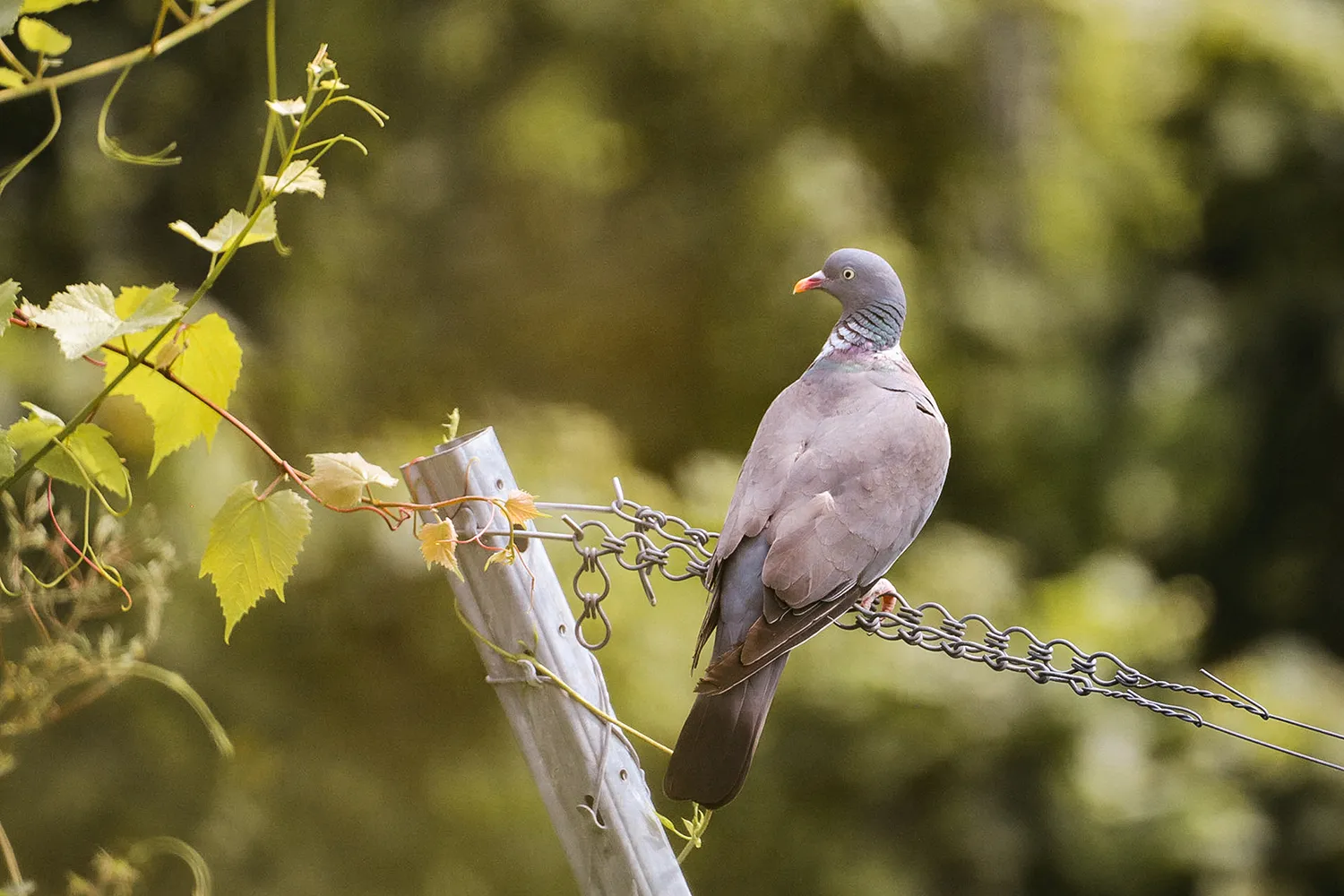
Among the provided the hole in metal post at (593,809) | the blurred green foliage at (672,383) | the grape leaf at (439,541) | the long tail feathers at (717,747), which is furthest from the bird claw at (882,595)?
the blurred green foliage at (672,383)

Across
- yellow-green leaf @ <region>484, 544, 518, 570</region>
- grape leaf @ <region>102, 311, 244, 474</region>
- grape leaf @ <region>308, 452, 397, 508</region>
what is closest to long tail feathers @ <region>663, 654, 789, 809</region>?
yellow-green leaf @ <region>484, 544, 518, 570</region>

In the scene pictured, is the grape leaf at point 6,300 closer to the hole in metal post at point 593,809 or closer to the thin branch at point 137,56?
the thin branch at point 137,56

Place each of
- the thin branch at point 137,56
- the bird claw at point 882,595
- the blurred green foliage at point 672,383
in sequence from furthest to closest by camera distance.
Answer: the blurred green foliage at point 672,383, the bird claw at point 882,595, the thin branch at point 137,56

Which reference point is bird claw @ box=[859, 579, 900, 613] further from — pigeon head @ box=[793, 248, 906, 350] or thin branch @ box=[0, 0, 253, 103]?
thin branch @ box=[0, 0, 253, 103]

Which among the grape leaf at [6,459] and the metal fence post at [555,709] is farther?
the metal fence post at [555,709]

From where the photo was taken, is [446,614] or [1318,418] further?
[1318,418]

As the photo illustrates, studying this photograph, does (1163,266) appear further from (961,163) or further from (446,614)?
(446,614)

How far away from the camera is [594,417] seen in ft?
10.8

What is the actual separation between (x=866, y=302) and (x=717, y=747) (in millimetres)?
623

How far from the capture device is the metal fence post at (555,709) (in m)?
1.08

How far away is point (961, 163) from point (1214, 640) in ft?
5.81

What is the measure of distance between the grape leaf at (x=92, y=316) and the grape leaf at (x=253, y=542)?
17 cm

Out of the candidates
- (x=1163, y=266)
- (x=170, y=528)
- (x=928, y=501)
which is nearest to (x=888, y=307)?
(x=928, y=501)

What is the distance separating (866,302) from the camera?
150 cm
